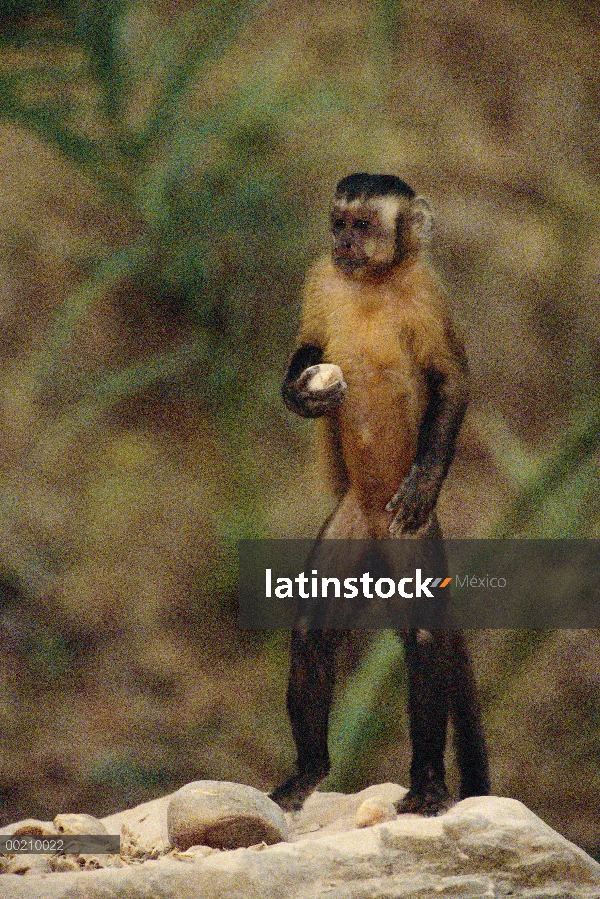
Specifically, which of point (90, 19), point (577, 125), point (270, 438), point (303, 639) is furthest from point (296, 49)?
point (303, 639)

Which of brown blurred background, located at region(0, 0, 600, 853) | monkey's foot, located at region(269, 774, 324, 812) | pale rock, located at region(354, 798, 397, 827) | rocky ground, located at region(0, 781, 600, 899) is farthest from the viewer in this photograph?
brown blurred background, located at region(0, 0, 600, 853)

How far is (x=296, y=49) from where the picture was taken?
3701 mm

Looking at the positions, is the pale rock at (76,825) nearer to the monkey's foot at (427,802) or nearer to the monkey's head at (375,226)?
the monkey's foot at (427,802)

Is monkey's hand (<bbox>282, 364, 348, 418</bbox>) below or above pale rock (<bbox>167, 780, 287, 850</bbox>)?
above

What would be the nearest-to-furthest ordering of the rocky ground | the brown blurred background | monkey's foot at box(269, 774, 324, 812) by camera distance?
the rocky ground → monkey's foot at box(269, 774, 324, 812) → the brown blurred background

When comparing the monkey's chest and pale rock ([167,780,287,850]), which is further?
the monkey's chest

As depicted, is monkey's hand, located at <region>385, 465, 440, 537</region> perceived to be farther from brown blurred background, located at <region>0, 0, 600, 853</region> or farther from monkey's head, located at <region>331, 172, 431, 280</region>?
monkey's head, located at <region>331, 172, 431, 280</region>

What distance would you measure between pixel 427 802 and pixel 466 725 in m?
0.33

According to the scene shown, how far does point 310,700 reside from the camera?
343 cm

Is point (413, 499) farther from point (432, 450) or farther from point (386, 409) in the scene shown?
point (386, 409)

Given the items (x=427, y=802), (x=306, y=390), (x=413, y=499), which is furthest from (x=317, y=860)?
(x=306, y=390)

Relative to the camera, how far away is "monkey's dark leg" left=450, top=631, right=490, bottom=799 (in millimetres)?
3426

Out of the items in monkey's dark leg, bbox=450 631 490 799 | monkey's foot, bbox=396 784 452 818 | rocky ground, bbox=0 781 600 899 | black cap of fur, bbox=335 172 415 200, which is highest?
black cap of fur, bbox=335 172 415 200

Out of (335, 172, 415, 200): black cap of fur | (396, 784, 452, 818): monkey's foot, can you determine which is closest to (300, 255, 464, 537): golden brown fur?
(335, 172, 415, 200): black cap of fur
